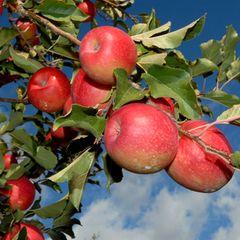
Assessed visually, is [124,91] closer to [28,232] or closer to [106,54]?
[106,54]

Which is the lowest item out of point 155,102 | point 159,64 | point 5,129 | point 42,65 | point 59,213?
point 59,213

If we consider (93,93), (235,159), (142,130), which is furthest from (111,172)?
(235,159)

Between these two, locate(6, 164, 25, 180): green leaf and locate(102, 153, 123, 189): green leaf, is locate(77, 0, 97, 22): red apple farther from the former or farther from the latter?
locate(102, 153, 123, 189): green leaf

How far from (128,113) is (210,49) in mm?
778

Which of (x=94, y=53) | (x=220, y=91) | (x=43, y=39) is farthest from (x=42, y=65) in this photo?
(x=220, y=91)

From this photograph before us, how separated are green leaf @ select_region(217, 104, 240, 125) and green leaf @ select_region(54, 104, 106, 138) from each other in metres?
0.57

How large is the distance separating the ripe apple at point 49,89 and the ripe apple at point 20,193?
3.04 ft

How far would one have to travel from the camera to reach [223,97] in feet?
8.29

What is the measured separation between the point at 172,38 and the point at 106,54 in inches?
16.5

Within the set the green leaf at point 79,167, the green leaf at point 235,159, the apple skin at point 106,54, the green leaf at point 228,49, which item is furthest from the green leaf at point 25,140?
the green leaf at point 235,159

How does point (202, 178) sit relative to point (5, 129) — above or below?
above

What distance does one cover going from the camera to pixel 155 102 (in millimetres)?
2361

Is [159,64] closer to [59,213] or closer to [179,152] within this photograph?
[179,152]

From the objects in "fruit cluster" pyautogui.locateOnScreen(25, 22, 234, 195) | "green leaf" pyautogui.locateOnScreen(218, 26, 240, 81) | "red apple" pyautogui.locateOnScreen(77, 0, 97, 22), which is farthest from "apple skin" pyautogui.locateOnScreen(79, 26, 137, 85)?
"red apple" pyautogui.locateOnScreen(77, 0, 97, 22)
